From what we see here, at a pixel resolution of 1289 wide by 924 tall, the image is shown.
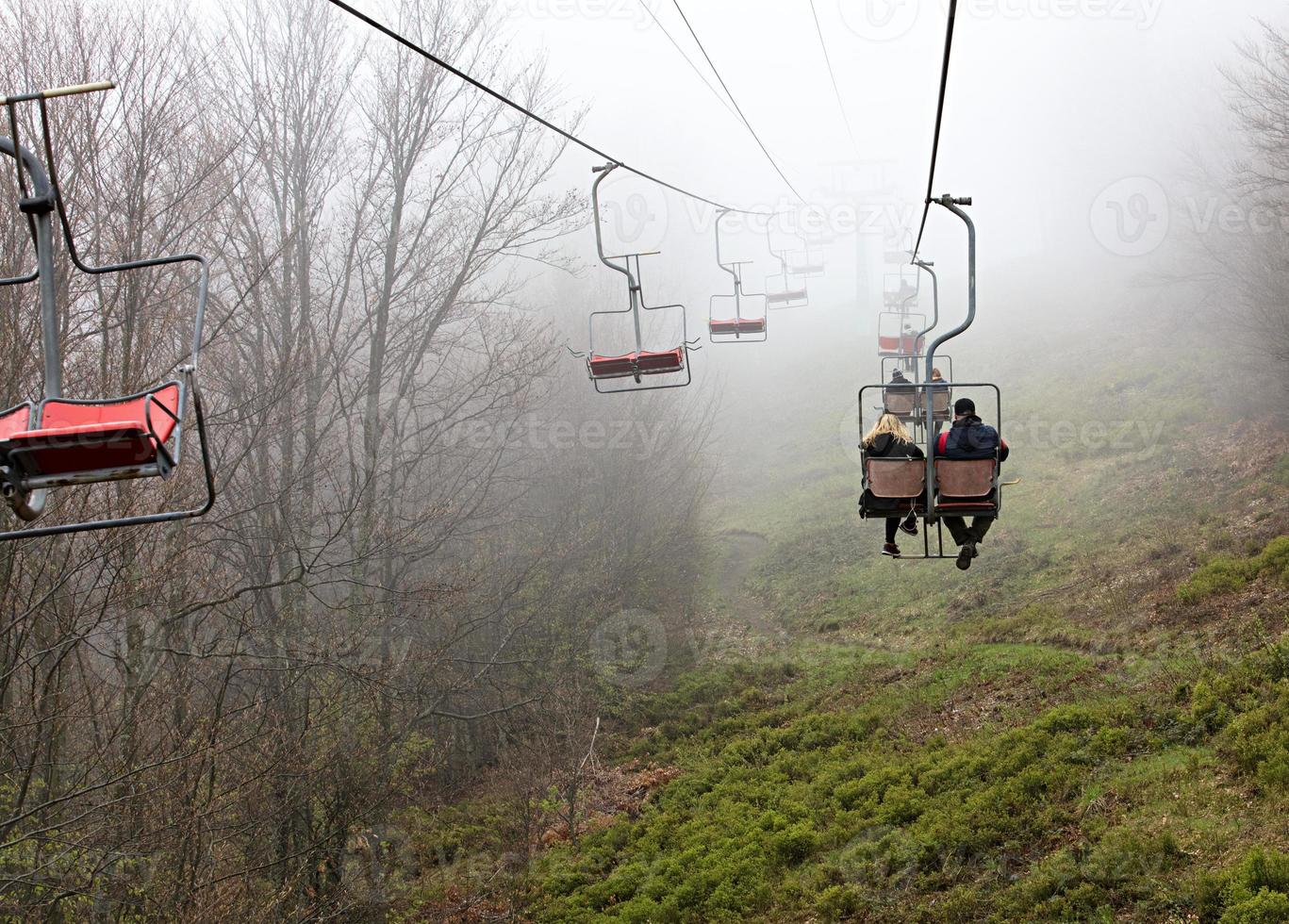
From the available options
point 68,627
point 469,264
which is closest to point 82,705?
point 68,627

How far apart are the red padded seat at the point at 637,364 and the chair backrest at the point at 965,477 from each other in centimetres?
323

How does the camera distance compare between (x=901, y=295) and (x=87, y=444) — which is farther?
(x=901, y=295)

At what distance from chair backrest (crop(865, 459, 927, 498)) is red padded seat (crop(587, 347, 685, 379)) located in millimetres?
2734

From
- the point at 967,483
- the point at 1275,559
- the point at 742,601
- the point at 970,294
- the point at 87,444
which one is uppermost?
the point at 970,294

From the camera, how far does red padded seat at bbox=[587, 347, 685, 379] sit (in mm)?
10328

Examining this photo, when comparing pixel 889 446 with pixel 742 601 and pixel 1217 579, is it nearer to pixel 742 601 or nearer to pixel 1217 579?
pixel 1217 579

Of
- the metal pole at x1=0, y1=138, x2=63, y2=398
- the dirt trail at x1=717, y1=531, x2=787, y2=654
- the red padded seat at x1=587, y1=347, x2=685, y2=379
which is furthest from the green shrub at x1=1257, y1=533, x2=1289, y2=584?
the metal pole at x1=0, y1=138, x2=63, y2=398

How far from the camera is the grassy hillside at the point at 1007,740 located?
982 cm

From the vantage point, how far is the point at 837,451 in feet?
145

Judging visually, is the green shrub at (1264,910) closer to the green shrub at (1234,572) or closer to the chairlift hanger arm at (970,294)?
the chairlift hanger arm at (970,294)

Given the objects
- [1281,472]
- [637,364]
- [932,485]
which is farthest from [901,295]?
[932,485]

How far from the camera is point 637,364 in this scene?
34.1ft

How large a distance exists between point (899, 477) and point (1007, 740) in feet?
21.5

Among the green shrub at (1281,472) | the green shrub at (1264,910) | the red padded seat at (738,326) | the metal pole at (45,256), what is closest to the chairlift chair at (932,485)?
the green shrub at (1264,910)
